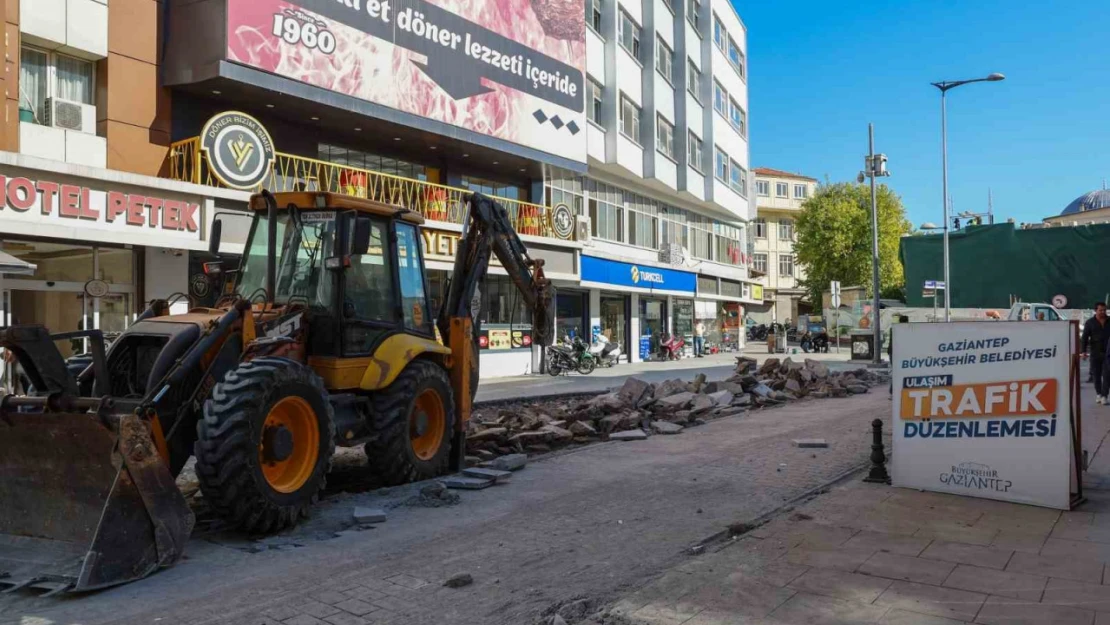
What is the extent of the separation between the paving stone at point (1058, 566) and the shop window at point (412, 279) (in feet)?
18.9

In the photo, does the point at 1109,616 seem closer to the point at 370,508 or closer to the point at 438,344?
the point at 370,508

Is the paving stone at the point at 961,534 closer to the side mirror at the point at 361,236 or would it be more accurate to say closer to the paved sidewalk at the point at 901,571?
the paved sidewalk at the point at 901,571

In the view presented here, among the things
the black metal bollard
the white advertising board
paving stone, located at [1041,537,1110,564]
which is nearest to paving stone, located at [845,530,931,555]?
paving stone, located at [1041,537,1110,564]

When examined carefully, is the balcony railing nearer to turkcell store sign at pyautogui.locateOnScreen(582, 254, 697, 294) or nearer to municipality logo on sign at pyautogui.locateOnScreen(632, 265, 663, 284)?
turkcell store sign at pyautogui.locateOnScreen(582, 254, 697, 294)

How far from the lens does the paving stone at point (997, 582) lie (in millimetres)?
4762

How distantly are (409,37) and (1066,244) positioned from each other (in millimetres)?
31300

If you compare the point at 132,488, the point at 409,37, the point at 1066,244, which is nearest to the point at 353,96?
the point at 409,37

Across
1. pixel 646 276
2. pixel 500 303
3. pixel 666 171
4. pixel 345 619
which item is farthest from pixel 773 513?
pixel 666 171

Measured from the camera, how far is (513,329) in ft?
83.3

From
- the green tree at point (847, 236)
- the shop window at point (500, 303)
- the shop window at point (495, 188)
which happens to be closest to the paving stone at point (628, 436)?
the shop window at point (500, 303)

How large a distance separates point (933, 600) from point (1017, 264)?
38428 mm

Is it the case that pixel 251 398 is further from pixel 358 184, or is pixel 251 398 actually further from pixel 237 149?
pixel 358 184

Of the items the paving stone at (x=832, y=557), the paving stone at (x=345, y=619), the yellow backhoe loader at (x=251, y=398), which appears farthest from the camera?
the paving stone at (x=832, y=557)

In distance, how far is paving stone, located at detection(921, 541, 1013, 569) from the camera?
17.6 feet
